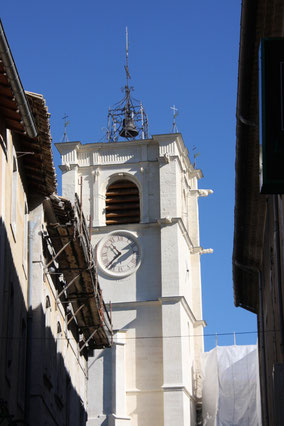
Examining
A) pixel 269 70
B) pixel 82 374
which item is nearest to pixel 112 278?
pixel 82 374

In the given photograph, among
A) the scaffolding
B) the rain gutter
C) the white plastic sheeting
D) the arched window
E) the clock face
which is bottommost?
the white plastic sheeting

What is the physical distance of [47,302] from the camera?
24.9 m

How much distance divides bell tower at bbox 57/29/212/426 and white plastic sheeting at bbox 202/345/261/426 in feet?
2.42

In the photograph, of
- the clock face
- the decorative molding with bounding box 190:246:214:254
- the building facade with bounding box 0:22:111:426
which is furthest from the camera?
the decorative molding with bounding box 190:246:214:254

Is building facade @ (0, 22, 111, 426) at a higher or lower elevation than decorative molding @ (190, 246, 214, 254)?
lower

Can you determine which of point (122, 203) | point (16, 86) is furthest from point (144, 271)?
point (16, 86)

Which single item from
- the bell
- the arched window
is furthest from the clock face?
the bell

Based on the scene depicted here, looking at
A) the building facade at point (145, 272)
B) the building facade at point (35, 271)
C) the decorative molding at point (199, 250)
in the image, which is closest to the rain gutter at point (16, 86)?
the building facade at point (35, 271)

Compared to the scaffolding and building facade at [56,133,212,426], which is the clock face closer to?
building facade at [56,133,212,426]

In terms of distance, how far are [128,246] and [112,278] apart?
1910 mm

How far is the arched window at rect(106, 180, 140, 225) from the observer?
5934 cm

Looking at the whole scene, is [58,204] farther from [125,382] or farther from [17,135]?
[125,382]

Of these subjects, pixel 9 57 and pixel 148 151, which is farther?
pixel 148 151

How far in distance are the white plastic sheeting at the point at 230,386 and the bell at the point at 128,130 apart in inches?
531
